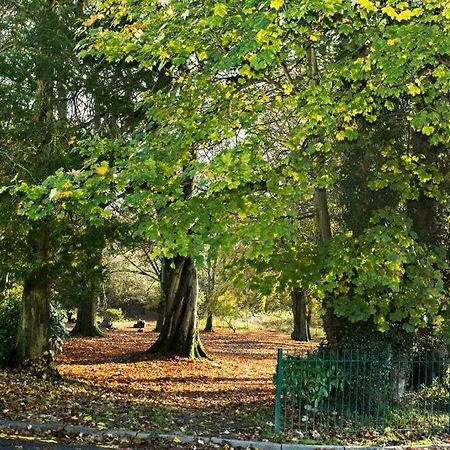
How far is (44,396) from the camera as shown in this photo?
11141mm

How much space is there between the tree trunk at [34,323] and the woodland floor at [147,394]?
73 centimetres

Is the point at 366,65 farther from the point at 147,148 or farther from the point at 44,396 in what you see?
the point at 44,396

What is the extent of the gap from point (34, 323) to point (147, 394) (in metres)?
3.18

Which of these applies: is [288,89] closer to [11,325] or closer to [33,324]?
[33,324]

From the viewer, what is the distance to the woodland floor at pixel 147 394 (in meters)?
9.66

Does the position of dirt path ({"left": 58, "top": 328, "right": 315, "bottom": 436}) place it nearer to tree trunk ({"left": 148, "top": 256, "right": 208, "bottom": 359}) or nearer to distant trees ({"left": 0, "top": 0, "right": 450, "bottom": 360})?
tree trunk ({"left": 148, "top": 256, "right": 208, "bottom": 359})

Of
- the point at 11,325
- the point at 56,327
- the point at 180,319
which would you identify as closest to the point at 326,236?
the point at 11,325

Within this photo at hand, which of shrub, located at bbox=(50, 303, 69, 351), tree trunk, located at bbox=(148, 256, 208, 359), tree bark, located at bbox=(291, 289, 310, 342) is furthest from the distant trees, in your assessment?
tree bark, located at bbox=(291, 289, 310, 342)

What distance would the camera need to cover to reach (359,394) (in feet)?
33.9

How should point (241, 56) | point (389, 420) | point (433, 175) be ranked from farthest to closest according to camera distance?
1. point (433, 175)
2. point (389, 420)
3. point (241, 56)

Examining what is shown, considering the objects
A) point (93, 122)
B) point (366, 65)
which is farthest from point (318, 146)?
point (93, 122)

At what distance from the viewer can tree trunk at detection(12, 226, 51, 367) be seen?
1364 cm

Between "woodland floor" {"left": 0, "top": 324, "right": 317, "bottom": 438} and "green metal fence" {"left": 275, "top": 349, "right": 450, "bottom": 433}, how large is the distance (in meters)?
0.73

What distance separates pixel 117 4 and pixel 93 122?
3320 millimetres
